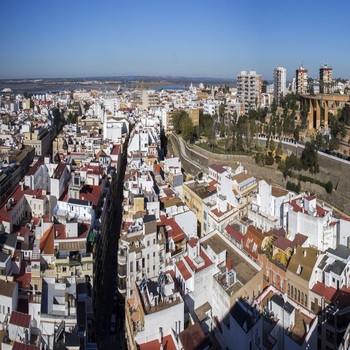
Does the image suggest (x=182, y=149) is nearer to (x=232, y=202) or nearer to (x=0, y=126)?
(x=0, y=126)

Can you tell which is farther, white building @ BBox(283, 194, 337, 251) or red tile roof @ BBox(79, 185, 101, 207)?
red tile roof @ BBox(79, 185, 101, 207)

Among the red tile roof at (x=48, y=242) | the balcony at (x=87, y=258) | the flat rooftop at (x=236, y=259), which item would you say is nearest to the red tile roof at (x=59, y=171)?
the red tile roof at (x=48, y=242)

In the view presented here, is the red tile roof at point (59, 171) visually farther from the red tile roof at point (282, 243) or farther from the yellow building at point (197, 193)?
the red tile roof at point (282, 243)

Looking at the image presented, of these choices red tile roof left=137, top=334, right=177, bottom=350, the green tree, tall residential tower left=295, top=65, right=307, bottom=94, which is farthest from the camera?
tall residential tower left=295, top=65, right=307, bottom=94

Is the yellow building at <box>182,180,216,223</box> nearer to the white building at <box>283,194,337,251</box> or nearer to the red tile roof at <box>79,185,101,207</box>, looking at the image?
the red tile roof at <box>79,185,101,207</box>

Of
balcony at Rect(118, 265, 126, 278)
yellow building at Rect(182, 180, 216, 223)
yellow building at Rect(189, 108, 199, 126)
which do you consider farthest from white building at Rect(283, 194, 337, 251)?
yellow building at Rect(189, 108, 199, 126)

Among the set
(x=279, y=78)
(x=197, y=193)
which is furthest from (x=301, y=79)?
(x=197, y=193)

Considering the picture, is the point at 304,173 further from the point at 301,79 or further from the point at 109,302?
the point at 301,79

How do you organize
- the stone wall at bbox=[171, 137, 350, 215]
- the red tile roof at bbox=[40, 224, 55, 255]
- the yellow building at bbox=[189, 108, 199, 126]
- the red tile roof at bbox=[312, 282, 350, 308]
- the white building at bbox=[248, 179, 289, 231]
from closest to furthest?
1. the red tile roof at bbox=[312, 282, 350, 308]
2. the red tile roof at bbox=[40, 224, 55, 255]
3. the white building at bbox=[248, 179, 289, 231]
4. the stone wall at bbox=[171, 137, 350, 215]
5. the yellow building at bbox=[189, 108, 199, 126]
